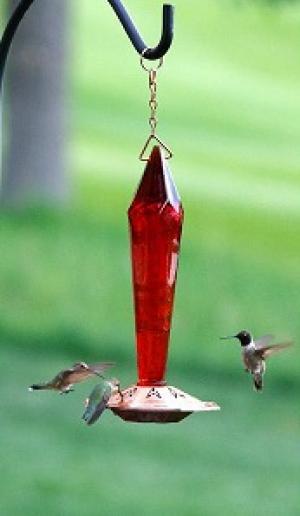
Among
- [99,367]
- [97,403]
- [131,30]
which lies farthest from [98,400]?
[131,30]

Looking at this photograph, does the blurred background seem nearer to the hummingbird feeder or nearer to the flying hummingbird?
the flying hummingbird

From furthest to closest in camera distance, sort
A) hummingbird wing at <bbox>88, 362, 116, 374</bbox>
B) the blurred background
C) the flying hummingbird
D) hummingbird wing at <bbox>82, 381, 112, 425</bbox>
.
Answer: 1. the blurred background
2. the flying hummingbird
3. hummingbird wing at <bbox>88, 362, 116, 374</bbox>
4. hummingbird wing at <bbox>82, 381, 112, 425</bbox>

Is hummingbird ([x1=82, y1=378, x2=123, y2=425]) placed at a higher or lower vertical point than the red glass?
lower

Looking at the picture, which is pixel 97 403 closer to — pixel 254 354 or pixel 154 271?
pixel 154 271

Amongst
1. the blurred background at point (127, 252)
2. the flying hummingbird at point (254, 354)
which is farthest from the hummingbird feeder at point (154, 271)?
the blurred background at point (127, 252)

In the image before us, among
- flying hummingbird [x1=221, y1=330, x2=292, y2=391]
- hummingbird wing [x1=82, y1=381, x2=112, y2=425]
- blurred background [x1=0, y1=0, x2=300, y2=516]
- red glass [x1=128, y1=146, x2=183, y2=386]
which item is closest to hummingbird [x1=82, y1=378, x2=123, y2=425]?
hummingbird wing [x1=82, y1=381, x2=112, y2=425]

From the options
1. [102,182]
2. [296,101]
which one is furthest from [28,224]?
[296,101]

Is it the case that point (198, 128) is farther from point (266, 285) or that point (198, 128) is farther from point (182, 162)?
point (266, 285)
